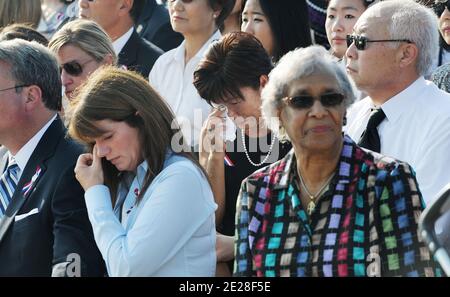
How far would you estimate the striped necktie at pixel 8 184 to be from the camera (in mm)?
6465

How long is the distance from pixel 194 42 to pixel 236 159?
2153 millimetres

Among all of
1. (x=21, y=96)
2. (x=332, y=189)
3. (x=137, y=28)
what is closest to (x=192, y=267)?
(x=332, y=189)

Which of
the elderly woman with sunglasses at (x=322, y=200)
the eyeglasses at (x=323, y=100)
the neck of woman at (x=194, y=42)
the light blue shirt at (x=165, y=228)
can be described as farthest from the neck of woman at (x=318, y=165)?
the neck of woman at (x=194, y=42)

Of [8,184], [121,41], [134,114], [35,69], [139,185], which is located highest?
[121,41]

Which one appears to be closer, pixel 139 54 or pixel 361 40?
pixel 361 40

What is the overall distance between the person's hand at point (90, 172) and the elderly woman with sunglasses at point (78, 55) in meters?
1.73

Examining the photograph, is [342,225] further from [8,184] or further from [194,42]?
[194,42]

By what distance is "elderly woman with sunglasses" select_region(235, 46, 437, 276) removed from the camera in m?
5.00

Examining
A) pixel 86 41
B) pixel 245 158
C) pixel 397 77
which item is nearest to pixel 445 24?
pixel 397 77

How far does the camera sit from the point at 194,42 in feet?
28.4

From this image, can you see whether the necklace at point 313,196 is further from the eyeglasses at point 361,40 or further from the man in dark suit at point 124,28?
the man in dark suit at point 124,28

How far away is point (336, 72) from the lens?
5.39m

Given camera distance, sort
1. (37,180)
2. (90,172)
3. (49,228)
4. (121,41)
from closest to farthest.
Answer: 1. (90,172)
2. (49,228)
3. (37,180)
4. (121,41)

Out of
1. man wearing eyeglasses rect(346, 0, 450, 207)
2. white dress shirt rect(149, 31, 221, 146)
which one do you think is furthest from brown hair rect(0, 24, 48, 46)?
man wearing eyeglasses rect(346, 0, 450, 207)
